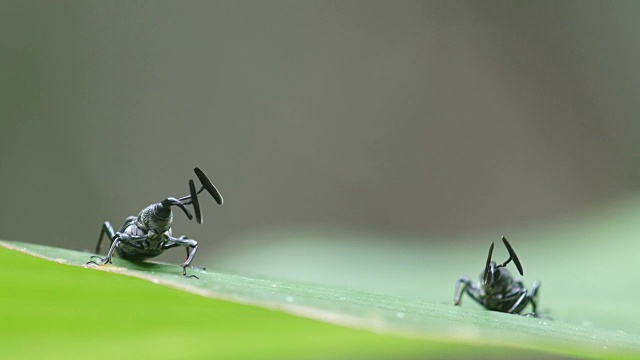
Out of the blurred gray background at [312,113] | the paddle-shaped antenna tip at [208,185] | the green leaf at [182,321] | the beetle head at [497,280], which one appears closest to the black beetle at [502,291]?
the beetle head at [497,280]

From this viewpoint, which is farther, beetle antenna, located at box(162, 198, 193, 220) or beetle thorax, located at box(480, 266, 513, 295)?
beetle thorax, located at box(480, 266, 513, 295)

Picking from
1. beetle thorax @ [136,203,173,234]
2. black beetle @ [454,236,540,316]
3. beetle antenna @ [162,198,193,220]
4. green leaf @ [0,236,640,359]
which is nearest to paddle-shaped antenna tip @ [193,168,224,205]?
beetle antenna @ [162,198,193,220]

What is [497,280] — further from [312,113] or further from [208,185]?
[312,113]

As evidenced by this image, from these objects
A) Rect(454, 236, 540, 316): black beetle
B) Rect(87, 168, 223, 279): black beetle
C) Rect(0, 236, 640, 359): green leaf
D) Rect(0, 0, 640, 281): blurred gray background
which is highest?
Rect(0, 0, 640, 281): blurred gray background

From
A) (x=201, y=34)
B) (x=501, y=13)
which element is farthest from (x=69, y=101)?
(x=501, y=13)

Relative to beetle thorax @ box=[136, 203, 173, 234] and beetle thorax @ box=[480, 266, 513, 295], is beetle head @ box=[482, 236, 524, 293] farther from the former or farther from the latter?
beetle thorax @ box=[136, 203, 173, 234]

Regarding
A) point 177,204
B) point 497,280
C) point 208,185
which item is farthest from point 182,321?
point 497,280

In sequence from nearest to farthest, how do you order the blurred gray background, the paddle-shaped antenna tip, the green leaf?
the green leaf → the paddle-shaped antenna tip → the blurred gray background
